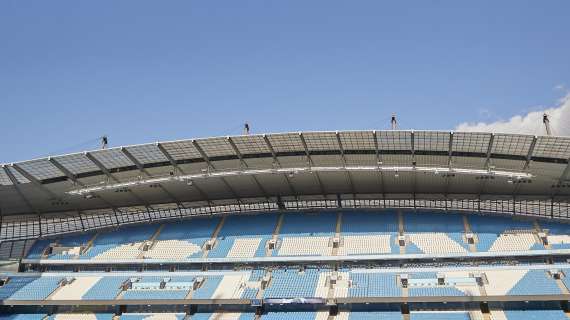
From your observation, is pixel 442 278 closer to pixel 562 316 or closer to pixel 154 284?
pixel 562 316

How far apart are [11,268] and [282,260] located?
2795 cm

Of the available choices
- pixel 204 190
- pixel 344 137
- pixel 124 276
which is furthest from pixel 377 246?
pixel 124 276

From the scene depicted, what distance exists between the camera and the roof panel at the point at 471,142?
33.8m

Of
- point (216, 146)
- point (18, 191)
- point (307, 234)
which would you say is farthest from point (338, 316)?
point (18, 191)

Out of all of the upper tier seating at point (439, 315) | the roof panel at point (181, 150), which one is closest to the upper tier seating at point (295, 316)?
the upper tier seating at point (439, 315)

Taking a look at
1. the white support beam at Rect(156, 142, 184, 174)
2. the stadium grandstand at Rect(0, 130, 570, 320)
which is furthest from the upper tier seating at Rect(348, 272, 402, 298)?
the white support beam at Rect(156, 142, 184, 174)

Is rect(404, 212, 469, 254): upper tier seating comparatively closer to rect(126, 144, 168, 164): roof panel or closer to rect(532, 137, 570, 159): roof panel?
rect(532, 137, 570, 159): roof panel

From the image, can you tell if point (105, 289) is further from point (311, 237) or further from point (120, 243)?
point (311, 237)

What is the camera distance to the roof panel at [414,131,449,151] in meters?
34.5

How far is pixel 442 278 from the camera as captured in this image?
3488 cm

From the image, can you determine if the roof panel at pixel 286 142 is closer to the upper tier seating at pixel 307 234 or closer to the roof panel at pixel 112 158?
the upper tier seating at pixel 307 234

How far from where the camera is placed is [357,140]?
3684 cm

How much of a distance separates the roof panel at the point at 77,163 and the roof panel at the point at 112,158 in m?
1.01

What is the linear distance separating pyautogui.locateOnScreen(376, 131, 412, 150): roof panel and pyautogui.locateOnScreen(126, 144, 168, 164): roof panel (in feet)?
60.9
